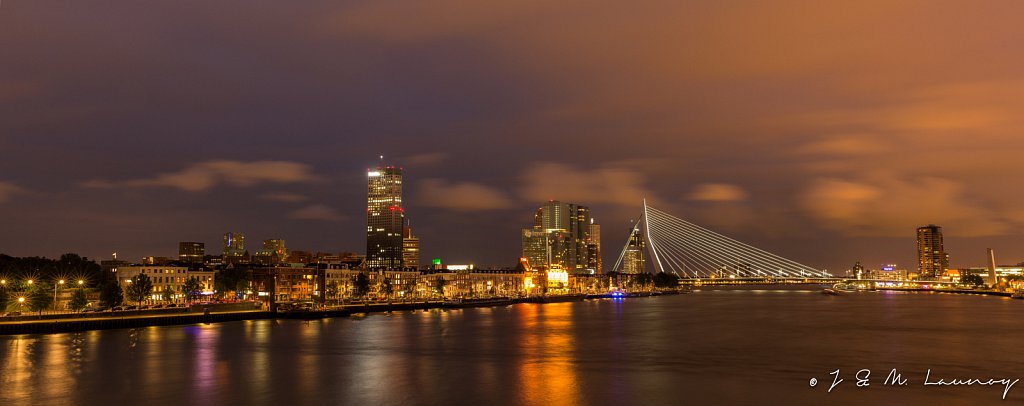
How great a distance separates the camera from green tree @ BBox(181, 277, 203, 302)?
117 m

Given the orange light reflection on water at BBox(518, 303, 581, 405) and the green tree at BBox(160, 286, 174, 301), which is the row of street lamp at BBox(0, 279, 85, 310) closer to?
the green tree at BBox(160, 286, 174, 301)

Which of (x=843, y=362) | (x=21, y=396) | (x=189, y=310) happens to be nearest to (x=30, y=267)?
(x=189, y=310)

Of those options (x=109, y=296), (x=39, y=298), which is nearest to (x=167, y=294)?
(x=109, y=296)

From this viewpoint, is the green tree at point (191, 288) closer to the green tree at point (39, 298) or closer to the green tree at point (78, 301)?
the green tree at point (78, 301)

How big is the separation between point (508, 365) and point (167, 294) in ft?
276

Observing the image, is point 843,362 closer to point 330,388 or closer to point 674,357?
point 674,357

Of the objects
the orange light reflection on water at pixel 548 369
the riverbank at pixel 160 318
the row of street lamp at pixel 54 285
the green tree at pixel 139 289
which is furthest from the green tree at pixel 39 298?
the orange light reflection on water at pixel 548 369

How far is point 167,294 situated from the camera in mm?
113500

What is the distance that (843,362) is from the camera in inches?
1857

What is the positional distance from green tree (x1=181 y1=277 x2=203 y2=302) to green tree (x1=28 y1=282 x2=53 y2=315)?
35.3 m

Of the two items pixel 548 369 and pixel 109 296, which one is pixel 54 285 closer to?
pixel 109 296

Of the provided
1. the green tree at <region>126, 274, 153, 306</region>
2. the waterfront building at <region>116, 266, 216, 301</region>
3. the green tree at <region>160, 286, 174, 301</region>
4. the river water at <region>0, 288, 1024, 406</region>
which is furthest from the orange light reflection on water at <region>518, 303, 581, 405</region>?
the waterfront building at <region>116, 266, 216, 301</region>

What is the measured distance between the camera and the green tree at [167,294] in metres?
114

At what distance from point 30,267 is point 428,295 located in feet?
329
